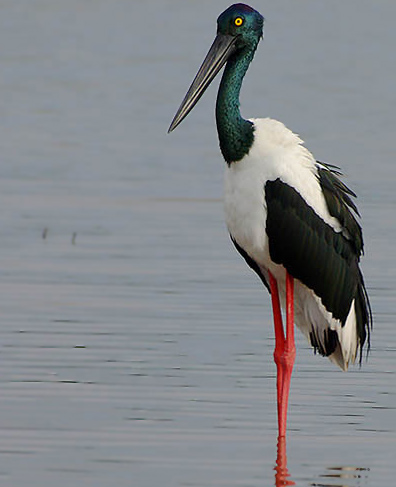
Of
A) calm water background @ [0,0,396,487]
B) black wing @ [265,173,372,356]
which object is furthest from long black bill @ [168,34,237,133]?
calm water background @ [0,0,396,487]

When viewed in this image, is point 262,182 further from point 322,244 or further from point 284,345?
point 284,345

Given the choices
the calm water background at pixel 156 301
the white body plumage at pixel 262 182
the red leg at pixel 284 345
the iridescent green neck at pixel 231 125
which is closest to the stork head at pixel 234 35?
the iridescent green neck at pixel 231 125

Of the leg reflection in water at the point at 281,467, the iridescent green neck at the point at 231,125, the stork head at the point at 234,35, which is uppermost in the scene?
the stork head at the point at 234,35

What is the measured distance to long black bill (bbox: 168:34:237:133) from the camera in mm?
9531

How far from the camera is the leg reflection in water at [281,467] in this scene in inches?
317

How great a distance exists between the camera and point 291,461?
331 inches

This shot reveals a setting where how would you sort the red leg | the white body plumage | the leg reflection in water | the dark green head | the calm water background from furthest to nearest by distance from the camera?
the dark green head < the red leg < the white body plumage < the calm water background < the leg reflection in water

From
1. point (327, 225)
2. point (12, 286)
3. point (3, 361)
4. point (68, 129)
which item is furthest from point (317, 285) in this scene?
point (68, 129)

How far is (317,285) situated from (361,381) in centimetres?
74

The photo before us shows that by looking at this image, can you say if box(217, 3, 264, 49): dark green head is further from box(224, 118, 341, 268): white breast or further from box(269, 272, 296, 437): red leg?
box(269, 272, 296, 437): red leg

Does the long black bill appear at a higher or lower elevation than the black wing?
higher

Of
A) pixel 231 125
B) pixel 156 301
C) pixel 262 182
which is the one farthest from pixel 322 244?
pixel 156 301

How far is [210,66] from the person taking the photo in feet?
31.5

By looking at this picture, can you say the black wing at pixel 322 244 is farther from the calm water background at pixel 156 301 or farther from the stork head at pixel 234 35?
the stork head at pixel 234 35
